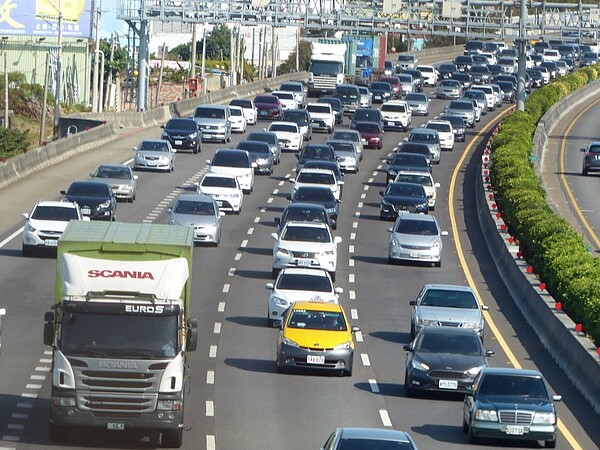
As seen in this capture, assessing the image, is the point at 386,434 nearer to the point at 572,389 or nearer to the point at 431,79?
the point at 572,389

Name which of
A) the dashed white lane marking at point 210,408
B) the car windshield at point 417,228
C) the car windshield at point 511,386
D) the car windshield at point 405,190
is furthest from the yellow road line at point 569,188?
the car windshield at point 511,386

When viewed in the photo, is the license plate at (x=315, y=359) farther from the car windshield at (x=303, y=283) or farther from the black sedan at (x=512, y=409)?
the black sedan at (x=512, y=409)

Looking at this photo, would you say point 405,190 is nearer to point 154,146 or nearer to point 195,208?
point 195,208

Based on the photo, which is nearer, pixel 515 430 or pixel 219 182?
pixel 515 430

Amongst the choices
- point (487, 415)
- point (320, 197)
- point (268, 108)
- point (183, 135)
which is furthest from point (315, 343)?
point (268, 108)

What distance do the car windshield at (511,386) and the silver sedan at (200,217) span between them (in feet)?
73.9

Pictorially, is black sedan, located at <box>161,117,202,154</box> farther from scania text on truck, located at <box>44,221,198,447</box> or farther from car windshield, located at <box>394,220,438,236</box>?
scania text on truck, located at <box>44,221,198,447</box>

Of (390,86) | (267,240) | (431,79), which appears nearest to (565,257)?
(267,240)

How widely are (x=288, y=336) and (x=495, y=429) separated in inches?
277

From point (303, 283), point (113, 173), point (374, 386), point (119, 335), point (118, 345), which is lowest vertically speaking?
point (374, 386)

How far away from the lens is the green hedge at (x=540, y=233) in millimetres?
35406

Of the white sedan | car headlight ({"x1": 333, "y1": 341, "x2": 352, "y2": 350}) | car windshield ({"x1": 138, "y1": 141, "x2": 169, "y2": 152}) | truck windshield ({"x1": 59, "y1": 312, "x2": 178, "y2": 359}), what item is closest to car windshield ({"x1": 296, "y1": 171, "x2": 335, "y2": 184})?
car windshield ({"x1": 138, "y1": 141, "x2": 169, "y2": 152})

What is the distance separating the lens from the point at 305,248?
43719 mm

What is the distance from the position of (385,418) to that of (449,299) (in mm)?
9071
